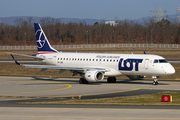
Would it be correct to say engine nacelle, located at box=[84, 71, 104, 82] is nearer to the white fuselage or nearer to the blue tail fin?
the white fuselage

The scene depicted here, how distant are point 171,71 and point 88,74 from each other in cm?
1067

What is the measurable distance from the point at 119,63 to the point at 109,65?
5.27 ft

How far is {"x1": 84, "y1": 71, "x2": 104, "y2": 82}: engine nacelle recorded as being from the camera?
39.8 metres

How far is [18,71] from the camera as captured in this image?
197 feet

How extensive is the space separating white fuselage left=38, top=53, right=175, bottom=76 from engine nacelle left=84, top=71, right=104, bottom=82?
45.9 inches

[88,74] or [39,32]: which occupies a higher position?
[39,32]

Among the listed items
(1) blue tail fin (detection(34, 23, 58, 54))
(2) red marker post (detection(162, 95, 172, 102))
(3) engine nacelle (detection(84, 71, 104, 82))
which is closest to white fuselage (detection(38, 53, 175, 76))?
(3) engine nacelle (detection(84, 71, 104, 82))

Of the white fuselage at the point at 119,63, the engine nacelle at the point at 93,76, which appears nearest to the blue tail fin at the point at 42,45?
the white fuselage at the point at 119,63

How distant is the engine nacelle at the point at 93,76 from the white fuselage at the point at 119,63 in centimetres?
117

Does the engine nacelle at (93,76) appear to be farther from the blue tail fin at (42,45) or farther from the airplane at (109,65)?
the blue tail fin at (42,45)

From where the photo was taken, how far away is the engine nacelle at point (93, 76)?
39.8 meters
